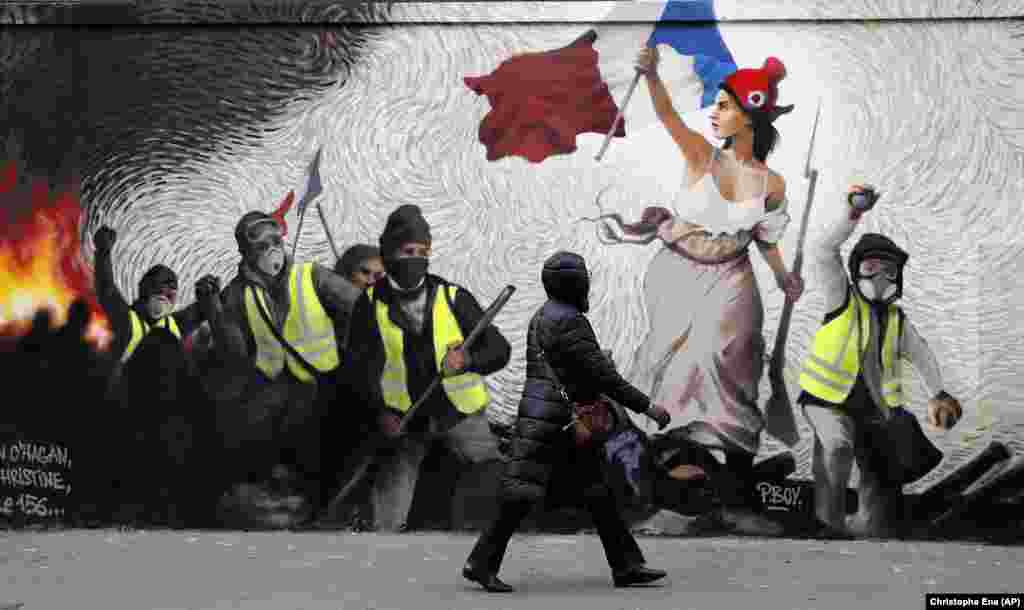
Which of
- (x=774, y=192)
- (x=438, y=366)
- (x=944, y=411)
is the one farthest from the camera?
(x=438, y=366)

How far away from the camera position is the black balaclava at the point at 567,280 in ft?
22.6

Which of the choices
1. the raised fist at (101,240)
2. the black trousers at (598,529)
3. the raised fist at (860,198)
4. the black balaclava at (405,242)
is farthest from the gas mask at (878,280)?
the raised fist at (101,240)

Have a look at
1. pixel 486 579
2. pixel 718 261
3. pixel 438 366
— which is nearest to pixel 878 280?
pixel 718 261

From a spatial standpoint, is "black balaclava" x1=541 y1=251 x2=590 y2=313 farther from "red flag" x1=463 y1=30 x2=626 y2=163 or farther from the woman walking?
"red flag" x1=463 y1=30 x2=626 y2=163

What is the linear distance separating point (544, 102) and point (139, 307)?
9.60 ft

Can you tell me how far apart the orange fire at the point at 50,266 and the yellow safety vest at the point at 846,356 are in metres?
4.52

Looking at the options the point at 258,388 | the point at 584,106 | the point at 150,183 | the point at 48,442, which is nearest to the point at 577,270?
the point at 584,106

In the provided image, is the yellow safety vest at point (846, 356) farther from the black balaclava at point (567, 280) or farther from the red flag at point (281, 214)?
the red flag at point (281, 214)

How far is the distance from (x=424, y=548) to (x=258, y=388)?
1524mm

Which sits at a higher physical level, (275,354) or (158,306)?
(158,306)

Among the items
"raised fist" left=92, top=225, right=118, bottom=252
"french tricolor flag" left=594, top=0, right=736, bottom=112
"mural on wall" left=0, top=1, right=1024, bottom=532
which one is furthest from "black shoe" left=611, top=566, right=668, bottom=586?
"raised fist" left=92, top=225, right=118, bottom=252

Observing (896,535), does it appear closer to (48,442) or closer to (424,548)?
(424,548)

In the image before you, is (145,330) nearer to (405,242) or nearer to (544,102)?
(405,242)

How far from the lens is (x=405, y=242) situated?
8.40 metres
